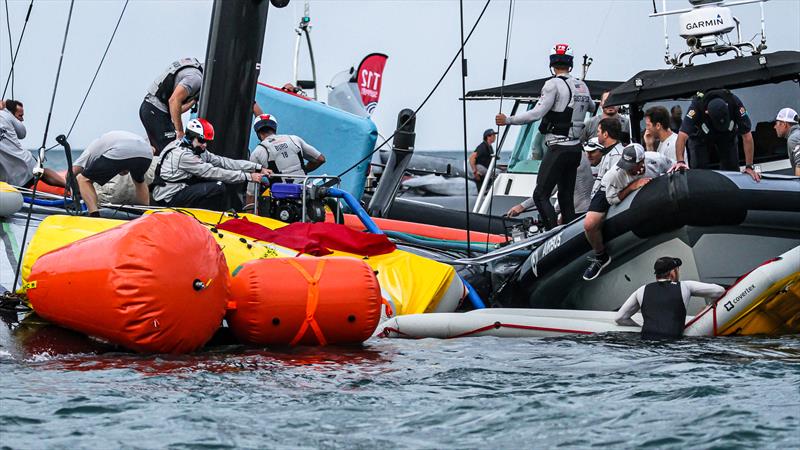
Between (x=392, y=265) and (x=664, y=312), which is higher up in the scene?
(x=392, y=265)

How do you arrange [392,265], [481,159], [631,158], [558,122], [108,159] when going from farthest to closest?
[481,159]
[558,122]
[108,159]
[392,265]
[631,158]

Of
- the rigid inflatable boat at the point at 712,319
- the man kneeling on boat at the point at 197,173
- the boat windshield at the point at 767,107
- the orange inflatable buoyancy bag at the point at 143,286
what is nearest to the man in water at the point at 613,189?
the rigid inflatable boat at the point at 712,319

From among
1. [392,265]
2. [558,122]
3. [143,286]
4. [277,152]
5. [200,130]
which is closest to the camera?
[143,286]

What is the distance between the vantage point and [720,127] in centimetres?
1109

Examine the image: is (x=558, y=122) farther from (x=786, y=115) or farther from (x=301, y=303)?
(x=301, y=303)

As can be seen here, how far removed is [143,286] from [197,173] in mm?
3741

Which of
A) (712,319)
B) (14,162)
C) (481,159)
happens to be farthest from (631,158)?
(481,159)

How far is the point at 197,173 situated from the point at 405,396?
16.2 feet

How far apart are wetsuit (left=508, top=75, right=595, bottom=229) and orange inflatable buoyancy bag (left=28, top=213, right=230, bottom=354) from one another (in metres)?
4.10

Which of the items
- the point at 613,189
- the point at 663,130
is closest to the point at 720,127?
the point at 663,130

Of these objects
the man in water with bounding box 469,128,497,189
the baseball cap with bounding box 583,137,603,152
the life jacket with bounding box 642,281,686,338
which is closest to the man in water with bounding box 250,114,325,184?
the baseball cap with bounding box 583,137,603,152

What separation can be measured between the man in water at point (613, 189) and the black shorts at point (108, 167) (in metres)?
3.64

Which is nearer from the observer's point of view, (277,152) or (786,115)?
(786,115)

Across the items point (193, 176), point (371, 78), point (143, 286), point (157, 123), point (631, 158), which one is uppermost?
point (371, 78)
